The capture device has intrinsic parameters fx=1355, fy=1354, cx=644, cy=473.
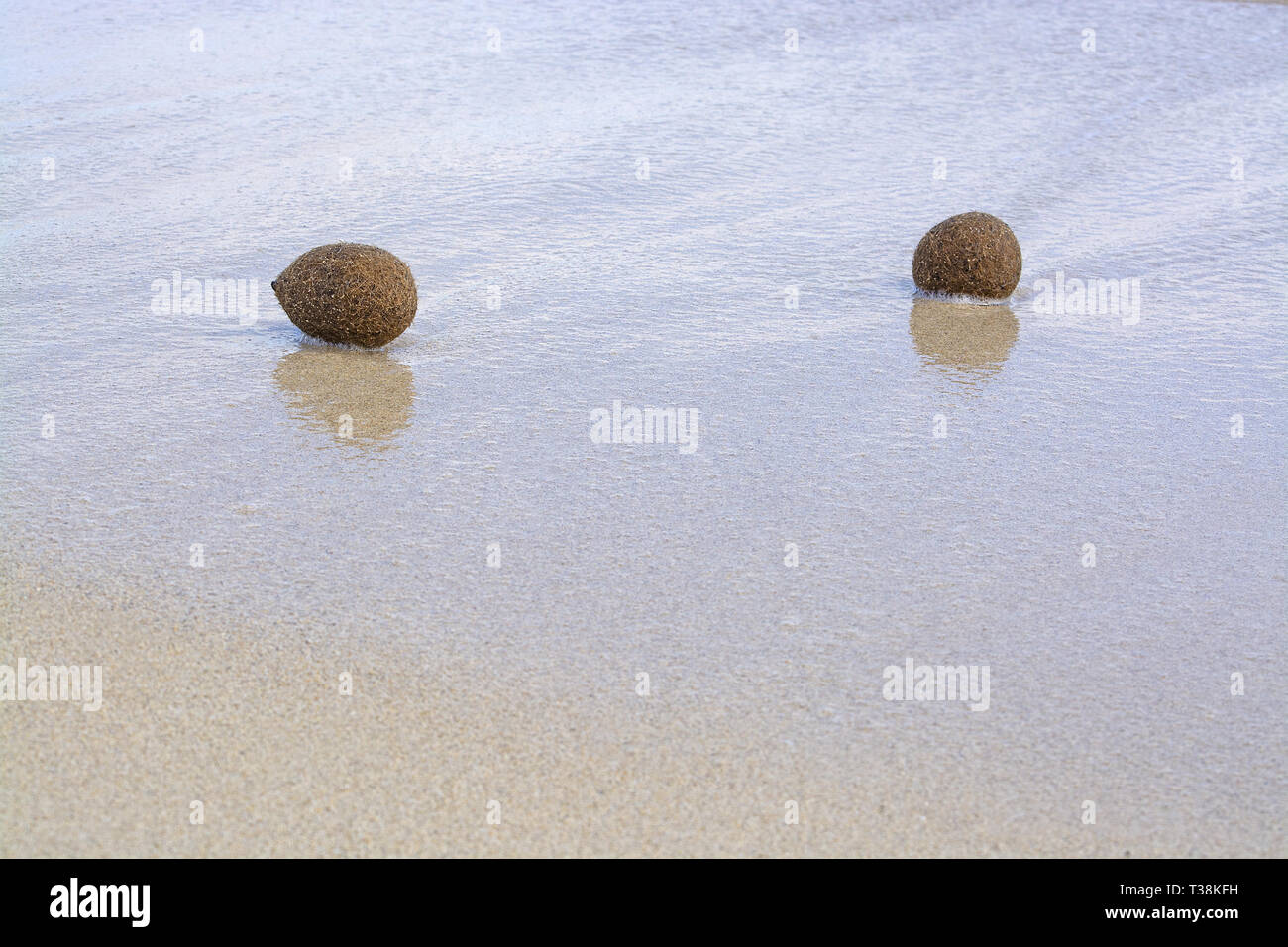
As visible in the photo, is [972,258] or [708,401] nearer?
[708,401]

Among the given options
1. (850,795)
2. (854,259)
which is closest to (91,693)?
(850,795)

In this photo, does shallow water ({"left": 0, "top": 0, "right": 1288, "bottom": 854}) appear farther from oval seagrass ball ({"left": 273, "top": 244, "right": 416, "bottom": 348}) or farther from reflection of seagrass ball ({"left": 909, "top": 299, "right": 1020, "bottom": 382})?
oval seagrass ball ({"left": 273, "top": 244, "right": 416, "bottom": 348})

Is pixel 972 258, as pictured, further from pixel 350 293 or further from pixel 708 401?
pixel 350 293

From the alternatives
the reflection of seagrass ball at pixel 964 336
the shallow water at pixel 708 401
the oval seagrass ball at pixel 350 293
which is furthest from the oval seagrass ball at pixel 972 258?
the oval seagrass ball at pixel 350 293

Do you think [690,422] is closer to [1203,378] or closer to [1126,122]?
[1203,378]

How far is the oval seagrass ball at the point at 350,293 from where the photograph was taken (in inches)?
322

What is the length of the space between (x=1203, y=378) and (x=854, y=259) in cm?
324

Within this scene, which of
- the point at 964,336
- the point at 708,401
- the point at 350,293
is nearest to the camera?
the point at 708,401

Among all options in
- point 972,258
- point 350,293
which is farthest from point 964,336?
point 350,293

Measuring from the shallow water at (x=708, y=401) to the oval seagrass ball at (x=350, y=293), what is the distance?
0.21m

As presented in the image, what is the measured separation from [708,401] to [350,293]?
228 cm

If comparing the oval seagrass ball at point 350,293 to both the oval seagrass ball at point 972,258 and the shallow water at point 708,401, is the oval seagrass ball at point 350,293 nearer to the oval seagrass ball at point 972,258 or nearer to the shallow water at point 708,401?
the shallow water at point 708,401

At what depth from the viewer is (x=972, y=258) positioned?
9.87 m

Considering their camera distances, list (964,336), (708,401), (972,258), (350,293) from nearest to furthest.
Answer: (708,401), (350,293), (964,336), (972,258)
